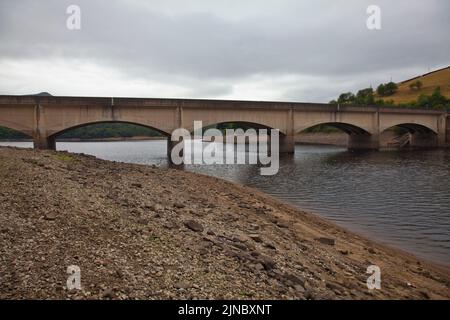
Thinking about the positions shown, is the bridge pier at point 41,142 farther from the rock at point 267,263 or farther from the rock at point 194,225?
the rock at point 267,263

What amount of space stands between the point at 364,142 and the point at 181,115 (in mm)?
35837

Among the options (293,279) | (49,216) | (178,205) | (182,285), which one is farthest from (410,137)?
(182,285)

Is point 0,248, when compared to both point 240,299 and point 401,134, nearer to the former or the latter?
point 240,299

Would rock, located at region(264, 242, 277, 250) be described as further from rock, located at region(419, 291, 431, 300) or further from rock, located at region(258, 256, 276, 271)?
rock, located at region(419, 291, 431, 300)

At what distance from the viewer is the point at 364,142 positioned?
63.2 metres

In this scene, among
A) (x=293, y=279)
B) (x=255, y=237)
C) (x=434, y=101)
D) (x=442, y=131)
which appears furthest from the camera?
(x=434, y=101)

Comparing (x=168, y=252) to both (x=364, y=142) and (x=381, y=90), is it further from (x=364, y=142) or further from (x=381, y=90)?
Answer: (x=381, y=90)

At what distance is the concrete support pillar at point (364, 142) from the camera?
Answer: 60969 millimetres

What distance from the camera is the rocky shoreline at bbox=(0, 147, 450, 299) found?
607 cm

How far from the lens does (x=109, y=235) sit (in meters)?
8.09

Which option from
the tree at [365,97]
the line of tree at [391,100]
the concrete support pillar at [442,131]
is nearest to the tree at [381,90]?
the line of tree at [391,100]

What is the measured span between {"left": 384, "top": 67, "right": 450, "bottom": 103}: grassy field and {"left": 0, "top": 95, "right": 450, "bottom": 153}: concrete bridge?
6537 cm
